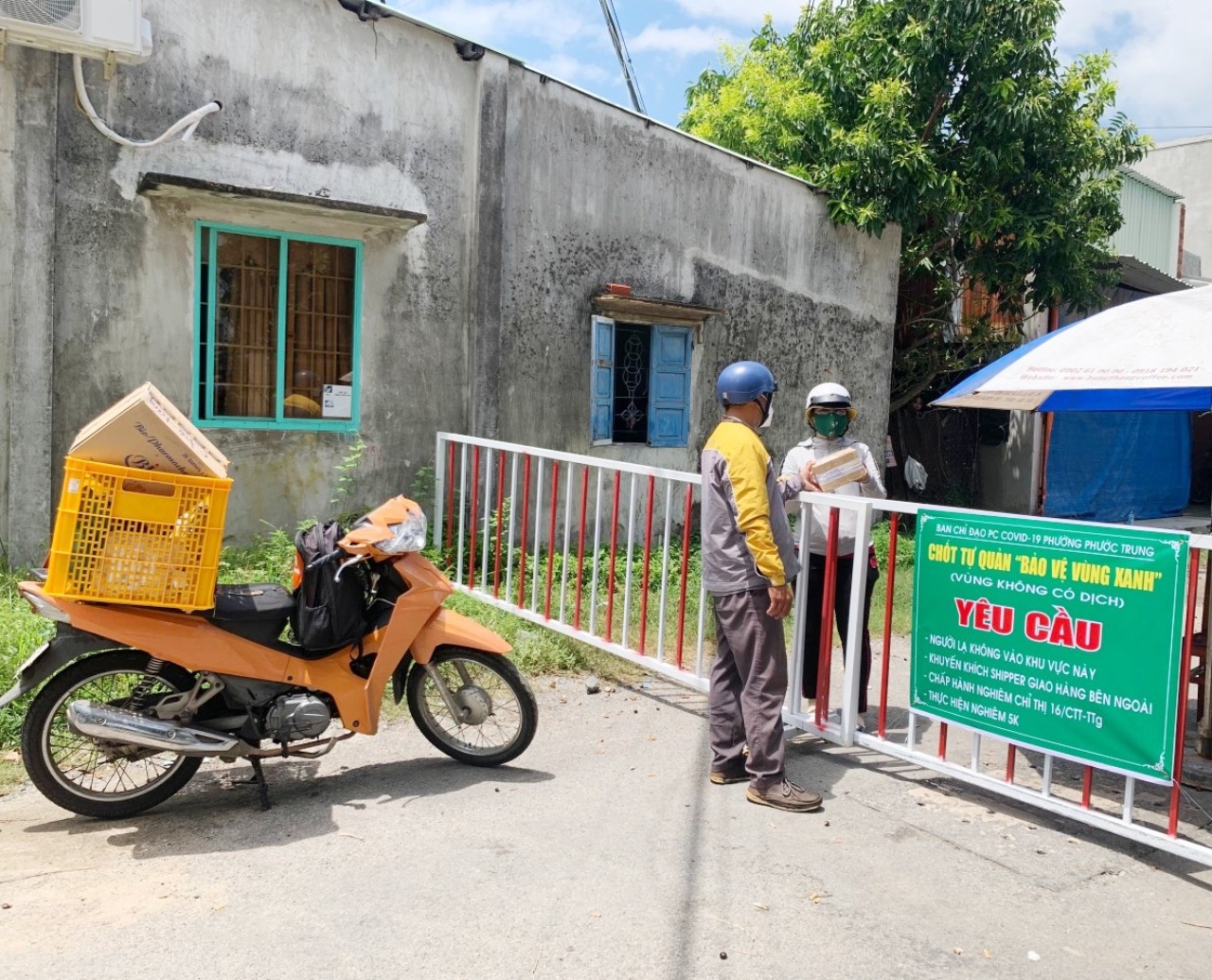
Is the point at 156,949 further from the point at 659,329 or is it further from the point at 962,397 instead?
the point at 659,329

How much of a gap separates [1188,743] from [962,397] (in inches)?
82.7

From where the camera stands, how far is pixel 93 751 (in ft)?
12.9

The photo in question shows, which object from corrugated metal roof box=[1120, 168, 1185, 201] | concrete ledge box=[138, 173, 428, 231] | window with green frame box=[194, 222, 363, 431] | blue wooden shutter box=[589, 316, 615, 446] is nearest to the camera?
concrete ledge box=[138, 173, 428, 231]

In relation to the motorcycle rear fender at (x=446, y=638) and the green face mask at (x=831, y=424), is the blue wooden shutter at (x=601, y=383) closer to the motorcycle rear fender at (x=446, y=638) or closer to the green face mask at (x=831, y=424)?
the green face mask at (x=831, y=424)

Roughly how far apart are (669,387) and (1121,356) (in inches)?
213

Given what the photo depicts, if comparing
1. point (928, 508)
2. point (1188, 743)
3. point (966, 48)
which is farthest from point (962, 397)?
point (966, 48)

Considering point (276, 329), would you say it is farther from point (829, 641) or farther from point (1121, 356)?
point (1121, 356)

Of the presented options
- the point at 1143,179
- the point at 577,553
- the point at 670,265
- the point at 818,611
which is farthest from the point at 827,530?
the point at 1143,179

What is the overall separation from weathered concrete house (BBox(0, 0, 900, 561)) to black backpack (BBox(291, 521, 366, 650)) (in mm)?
3465

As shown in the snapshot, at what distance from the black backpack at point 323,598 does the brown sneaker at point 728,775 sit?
5.35ft

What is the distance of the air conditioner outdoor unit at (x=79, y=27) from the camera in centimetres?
584

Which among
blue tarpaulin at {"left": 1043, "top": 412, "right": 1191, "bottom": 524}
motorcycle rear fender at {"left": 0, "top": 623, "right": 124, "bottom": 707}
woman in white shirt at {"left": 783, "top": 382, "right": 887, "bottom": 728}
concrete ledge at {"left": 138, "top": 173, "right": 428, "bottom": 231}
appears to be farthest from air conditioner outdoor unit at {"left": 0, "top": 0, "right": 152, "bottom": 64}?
blue tarpaulin at {"left": 1043, "top": 412, "right": 1191, "bottom": 524}

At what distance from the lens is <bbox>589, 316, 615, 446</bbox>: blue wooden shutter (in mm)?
9195

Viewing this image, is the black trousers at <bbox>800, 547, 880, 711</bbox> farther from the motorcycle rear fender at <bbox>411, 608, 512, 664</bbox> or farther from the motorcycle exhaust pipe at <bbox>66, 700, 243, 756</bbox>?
the motorcycle exhaust pipe at <bbox>66, 700, 243, 756</bbox>
